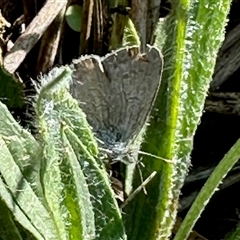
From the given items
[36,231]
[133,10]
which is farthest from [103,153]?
[133,10]

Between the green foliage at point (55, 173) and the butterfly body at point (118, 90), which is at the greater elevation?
the butterfly body at point (118, 90)

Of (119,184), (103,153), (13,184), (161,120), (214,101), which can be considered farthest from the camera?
(214,101)

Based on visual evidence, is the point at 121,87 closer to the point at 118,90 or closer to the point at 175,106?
the point at 118,90

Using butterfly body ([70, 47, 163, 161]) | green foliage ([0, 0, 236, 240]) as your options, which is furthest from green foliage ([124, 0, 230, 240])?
butterfly body ([70, 47, 163, 161])

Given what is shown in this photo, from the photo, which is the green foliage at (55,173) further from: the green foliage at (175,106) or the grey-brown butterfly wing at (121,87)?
the green foliage at (175,106)

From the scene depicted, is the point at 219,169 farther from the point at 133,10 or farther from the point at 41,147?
the point at 133,10

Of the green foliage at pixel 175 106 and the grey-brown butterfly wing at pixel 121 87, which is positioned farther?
the green foliage at pixel 175 106

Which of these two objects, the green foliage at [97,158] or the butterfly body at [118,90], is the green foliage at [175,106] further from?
the butterfly body at [118,90]

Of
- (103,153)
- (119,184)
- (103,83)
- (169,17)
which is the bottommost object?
(119,184)

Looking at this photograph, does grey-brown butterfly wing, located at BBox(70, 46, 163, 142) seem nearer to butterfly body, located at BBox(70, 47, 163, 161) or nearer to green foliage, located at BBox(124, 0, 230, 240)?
butterfly body, located at BBox(70, 47, 163, 161)

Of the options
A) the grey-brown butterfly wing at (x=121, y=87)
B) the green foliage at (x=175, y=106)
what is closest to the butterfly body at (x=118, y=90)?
the grey-brown butterfly wing at (x=121, y=87)
